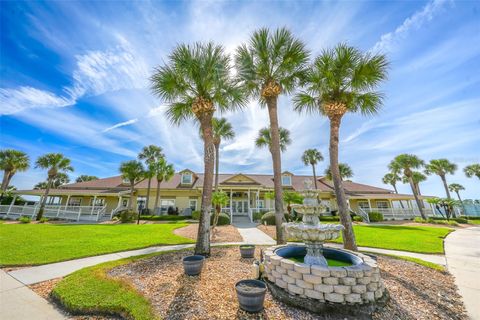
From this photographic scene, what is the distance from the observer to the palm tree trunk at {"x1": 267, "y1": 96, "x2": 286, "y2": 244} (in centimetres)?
892

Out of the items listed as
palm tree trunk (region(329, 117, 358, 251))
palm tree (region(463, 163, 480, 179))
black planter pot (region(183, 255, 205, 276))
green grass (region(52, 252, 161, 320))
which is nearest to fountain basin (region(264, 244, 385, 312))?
black planter pot (region(183, 255, 205, 276))

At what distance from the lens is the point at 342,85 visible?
9.20 m

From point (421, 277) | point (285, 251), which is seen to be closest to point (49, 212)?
point (285, 251)

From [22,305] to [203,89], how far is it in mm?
8275

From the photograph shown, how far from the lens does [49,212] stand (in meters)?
22.1

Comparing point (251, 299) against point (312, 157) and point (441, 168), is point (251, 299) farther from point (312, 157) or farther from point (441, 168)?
point (441, 168)

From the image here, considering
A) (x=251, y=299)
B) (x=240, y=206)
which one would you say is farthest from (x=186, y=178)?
(x=251, y=299)

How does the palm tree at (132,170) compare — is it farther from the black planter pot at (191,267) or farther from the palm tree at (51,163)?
the black planter pot at (191,267)

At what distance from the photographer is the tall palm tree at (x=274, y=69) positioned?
9.37m

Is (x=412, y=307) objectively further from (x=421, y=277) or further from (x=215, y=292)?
(x=215, y=292)

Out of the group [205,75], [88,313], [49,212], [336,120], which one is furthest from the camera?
[49,212]

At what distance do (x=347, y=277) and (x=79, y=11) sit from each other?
11.5 metres

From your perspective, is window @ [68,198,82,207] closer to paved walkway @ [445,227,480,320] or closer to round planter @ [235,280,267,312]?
round planter @ [235,280,267,312]

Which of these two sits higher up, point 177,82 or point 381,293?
point 177,82
